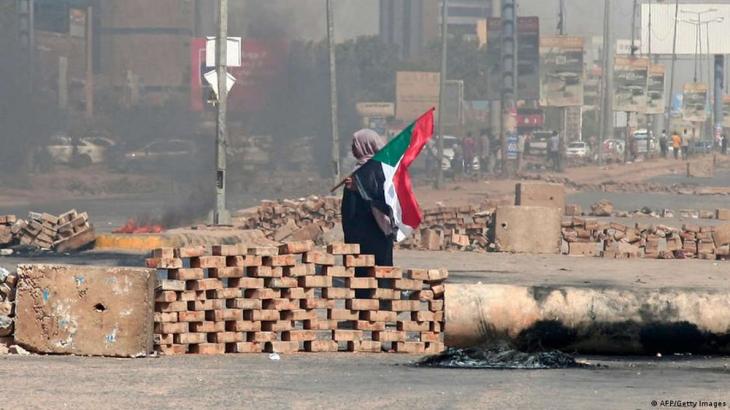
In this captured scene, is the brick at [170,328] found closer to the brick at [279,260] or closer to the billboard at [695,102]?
the brick at [279,260]

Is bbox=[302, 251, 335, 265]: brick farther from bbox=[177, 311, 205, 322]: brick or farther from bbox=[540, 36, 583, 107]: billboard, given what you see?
bbox=[540, 36, 583, 107]: billboard

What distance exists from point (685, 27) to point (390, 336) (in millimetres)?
116834

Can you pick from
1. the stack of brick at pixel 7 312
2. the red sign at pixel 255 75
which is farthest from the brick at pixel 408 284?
the red sign at pixel 255 75

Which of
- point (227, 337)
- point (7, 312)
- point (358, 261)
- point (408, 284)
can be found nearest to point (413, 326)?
point (408, 284)

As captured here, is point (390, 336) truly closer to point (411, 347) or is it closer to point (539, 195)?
point (411, 347)

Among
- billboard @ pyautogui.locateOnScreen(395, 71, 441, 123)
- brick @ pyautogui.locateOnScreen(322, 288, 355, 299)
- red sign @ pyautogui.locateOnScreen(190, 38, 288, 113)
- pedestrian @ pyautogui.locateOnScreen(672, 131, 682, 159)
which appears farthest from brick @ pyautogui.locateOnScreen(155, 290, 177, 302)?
billboard @ pyautogui.locateOnScreen(395, 71, 441, 123)

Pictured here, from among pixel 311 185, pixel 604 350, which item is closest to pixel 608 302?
pixel 604 350

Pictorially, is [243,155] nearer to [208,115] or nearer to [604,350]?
[208,115]

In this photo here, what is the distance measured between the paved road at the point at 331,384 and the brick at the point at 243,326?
22 cm

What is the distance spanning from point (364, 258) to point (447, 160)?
58.4 metres

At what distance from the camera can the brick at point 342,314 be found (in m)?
11.9

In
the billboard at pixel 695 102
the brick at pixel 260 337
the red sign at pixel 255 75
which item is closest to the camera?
the brick at pixel 260 337

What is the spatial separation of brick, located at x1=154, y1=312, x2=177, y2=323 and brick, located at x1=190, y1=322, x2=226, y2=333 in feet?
0.67

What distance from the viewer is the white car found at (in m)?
58.3
